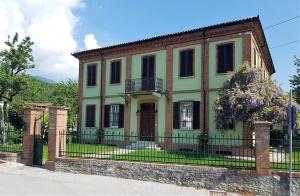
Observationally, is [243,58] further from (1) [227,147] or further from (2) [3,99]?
(2) [3,99]

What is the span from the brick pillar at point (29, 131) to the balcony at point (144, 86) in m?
8.09

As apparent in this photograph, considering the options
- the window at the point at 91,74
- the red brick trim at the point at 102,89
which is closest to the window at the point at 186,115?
the red brick trim at the point at 102,89

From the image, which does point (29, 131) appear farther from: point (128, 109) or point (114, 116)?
point (114, 116)

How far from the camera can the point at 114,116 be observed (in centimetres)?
2356

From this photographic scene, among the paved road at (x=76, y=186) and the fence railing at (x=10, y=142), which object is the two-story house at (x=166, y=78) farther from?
the fence railing at (x=10, y=142)

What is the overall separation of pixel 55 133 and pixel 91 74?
40.0 feet

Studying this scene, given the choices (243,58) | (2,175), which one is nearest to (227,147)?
(243,58)

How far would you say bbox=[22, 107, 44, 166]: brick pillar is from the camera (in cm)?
1428

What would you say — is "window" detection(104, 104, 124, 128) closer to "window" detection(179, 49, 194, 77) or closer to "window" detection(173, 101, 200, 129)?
"window" detection(173, 101, 200, 129)

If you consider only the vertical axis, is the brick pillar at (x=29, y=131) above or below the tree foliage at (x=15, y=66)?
below

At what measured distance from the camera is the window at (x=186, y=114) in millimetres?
19953

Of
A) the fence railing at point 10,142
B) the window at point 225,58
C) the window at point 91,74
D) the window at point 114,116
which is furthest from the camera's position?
the window at point 91,74

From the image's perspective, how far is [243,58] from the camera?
1800cm

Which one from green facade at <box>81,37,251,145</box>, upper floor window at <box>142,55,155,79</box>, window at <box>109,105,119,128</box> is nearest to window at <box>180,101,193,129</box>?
green facade at <box>81,37,251,145</box>
